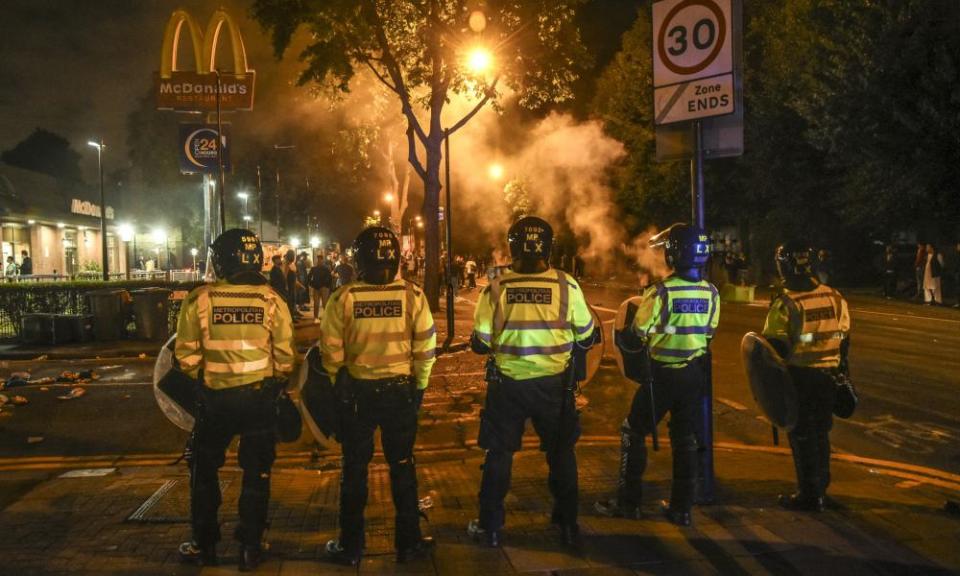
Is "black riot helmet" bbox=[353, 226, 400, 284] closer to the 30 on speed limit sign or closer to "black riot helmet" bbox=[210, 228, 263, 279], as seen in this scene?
"black riot helmet" bbox=[210, 228, 263, 279]

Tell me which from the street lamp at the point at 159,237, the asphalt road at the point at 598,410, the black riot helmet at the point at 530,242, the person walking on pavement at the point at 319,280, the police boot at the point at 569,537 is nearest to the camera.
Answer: the police boot at the point at 569,537

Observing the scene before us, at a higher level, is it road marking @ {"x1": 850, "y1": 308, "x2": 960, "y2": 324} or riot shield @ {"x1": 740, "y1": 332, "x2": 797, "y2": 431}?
riot shield @ {"x1": 740, "y1": 332, "x2": 797, "y2": 431}

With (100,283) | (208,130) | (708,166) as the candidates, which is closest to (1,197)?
(100,283)

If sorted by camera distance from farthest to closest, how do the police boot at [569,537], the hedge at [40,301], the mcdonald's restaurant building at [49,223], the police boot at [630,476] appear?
the mcdonald's restaurant building at [49,223] < the hedge at [40,301] < the police boot at [630,476] < the police boot at [569,537]

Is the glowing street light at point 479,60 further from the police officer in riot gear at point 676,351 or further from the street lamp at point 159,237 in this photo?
the street lamp at point 159,237

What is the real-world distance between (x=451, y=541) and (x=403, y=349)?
3.92 ft

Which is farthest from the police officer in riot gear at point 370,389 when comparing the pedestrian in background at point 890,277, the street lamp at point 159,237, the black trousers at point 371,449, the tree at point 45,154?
the tree at point 45,154

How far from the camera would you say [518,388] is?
4492 millimetres

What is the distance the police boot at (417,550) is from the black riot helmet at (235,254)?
177 cm

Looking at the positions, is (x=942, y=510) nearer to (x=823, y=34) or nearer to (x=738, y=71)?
(x=738, y=71)

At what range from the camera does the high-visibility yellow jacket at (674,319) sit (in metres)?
4.78

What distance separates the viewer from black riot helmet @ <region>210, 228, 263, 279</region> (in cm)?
445

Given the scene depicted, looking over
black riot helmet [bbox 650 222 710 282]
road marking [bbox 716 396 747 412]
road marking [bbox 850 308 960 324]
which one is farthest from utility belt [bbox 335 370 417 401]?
road marking [bbox 850 308 960 324]

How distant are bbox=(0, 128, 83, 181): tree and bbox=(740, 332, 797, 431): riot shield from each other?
9395cm
